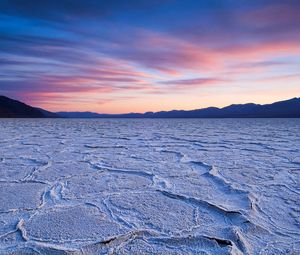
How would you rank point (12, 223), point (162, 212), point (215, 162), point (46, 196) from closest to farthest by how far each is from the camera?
point (12, 223) → point (162, 212) → point (46, 196) → point (215, 162)

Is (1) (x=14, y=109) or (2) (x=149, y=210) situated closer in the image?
(2) (x=149, y=210)

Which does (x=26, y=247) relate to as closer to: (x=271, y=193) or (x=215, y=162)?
(x=271, y=193)

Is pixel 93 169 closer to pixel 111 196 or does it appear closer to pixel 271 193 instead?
pixel 111 196

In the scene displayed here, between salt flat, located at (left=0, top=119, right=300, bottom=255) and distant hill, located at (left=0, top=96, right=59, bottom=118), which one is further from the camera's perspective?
distant hill, located at (left=0, top=96, right=59, bottom=118)

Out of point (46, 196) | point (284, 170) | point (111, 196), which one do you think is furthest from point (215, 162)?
point (46, 196)

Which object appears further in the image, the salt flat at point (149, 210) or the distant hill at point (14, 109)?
the distant hill at point (14, 109)

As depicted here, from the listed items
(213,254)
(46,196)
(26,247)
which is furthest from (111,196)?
(213,254)

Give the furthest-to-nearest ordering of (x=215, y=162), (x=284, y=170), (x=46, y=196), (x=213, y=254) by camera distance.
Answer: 1. (x=215, y=162)
2. (x=284, y=170)
3. (x=46, y=196)
4. (x=213, y=254)

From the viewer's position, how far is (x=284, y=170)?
3586 mm

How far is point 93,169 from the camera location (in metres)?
3.63

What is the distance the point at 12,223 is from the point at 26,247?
1.20 ft

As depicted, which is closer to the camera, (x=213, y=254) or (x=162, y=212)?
(x=213, y=254)

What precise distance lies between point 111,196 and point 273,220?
1.21 metres

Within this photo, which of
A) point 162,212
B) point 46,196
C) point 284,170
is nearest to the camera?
point 162,212
